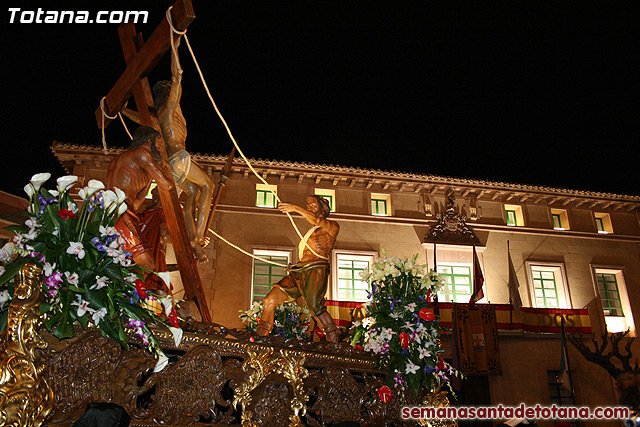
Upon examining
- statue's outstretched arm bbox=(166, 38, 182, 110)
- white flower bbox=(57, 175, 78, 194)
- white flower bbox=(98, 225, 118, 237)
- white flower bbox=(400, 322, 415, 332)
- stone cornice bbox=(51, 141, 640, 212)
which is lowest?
white flower bbox=(400, 322, 415, 332)

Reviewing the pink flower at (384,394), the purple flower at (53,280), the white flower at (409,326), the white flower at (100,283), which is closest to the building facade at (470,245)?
the white flower at (409,326)

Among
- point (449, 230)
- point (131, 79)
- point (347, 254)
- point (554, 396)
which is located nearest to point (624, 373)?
point (554, 396)

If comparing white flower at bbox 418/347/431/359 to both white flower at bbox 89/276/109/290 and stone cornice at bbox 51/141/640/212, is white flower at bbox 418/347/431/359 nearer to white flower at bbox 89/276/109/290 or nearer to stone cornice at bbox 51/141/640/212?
white flower at bbox 89/276/109/290

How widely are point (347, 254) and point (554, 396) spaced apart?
358 inches

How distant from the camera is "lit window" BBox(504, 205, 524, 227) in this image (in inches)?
842

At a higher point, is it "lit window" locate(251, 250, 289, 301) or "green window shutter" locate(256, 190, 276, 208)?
"green window shutter" locate(256, 190, 276, 208)

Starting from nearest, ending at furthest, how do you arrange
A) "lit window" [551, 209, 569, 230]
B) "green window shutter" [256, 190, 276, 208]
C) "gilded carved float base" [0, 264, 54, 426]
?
1. "gilded carved float base" [0, 264, 54, 426]
2. "green window shutter" [256, 190, 276, 208]
3. "lit window" [551, 209, 569, 230]

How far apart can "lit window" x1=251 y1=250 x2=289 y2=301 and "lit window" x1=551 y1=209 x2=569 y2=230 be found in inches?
460

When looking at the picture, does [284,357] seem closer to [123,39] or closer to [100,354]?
[100,354]

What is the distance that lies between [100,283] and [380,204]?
17.5 metres

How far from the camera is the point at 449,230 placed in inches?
793

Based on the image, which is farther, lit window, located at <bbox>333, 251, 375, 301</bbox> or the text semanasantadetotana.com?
lit window, located at <bbox>333, 251, 375, 301</bbox>

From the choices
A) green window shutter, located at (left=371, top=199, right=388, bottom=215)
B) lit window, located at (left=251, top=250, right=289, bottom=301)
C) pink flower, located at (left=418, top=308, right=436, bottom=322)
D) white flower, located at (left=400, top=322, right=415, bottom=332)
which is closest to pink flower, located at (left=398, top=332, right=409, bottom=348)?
white flower, located at (left=400, top=322, right=415, bottom=332)

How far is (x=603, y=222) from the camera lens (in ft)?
73.6
